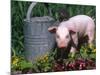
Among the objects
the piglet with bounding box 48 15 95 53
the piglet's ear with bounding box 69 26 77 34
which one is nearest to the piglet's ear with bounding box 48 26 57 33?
the piglet with bounding box 48 15 95 53

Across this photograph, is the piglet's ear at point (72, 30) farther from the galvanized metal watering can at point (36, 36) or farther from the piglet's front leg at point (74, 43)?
the galvanized metal watering can at point (36, 36)

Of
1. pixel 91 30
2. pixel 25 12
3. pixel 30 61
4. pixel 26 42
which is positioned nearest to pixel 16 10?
pixel 25 12

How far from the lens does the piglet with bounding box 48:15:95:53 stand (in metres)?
1.62

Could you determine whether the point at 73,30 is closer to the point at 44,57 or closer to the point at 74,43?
the point at 74,43

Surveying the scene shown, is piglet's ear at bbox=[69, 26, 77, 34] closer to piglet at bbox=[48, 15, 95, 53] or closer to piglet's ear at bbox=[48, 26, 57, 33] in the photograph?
piglet at bbox=[48, 15, 95, 53]

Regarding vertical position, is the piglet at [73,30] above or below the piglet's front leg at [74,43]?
above

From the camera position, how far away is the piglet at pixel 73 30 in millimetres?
1619

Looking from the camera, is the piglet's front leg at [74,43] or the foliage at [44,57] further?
the piglet's front leg at [74,43]

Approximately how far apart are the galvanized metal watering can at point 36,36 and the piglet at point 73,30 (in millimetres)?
50

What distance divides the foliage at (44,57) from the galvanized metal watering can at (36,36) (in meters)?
0.03

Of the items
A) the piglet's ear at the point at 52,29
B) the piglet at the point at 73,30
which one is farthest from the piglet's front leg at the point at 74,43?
the piglet's ear at the point at 52,29

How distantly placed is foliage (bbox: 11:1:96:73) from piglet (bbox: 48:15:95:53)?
0.14 feet

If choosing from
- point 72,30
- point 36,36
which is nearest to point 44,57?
point 36,36
